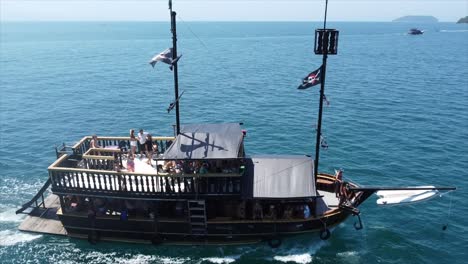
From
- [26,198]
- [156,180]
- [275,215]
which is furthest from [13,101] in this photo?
[275,215]

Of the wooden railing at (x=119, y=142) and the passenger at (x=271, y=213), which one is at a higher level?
the wooden railing at (x=119, y=142)

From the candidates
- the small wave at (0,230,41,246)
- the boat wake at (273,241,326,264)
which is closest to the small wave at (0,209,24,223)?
the small wave at (0,230,41,246)

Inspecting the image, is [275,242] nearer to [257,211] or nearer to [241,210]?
[257,211]

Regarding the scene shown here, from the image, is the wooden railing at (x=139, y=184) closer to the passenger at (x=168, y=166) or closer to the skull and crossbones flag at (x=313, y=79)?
the passenger at (x=168, y=166)

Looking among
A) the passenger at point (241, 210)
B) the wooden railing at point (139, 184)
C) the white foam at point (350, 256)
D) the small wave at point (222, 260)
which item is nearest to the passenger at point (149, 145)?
the wooden railing at point (139, 184)

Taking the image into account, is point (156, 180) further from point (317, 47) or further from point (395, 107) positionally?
point (395, 107)

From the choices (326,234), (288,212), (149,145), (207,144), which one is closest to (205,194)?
(207,144)
